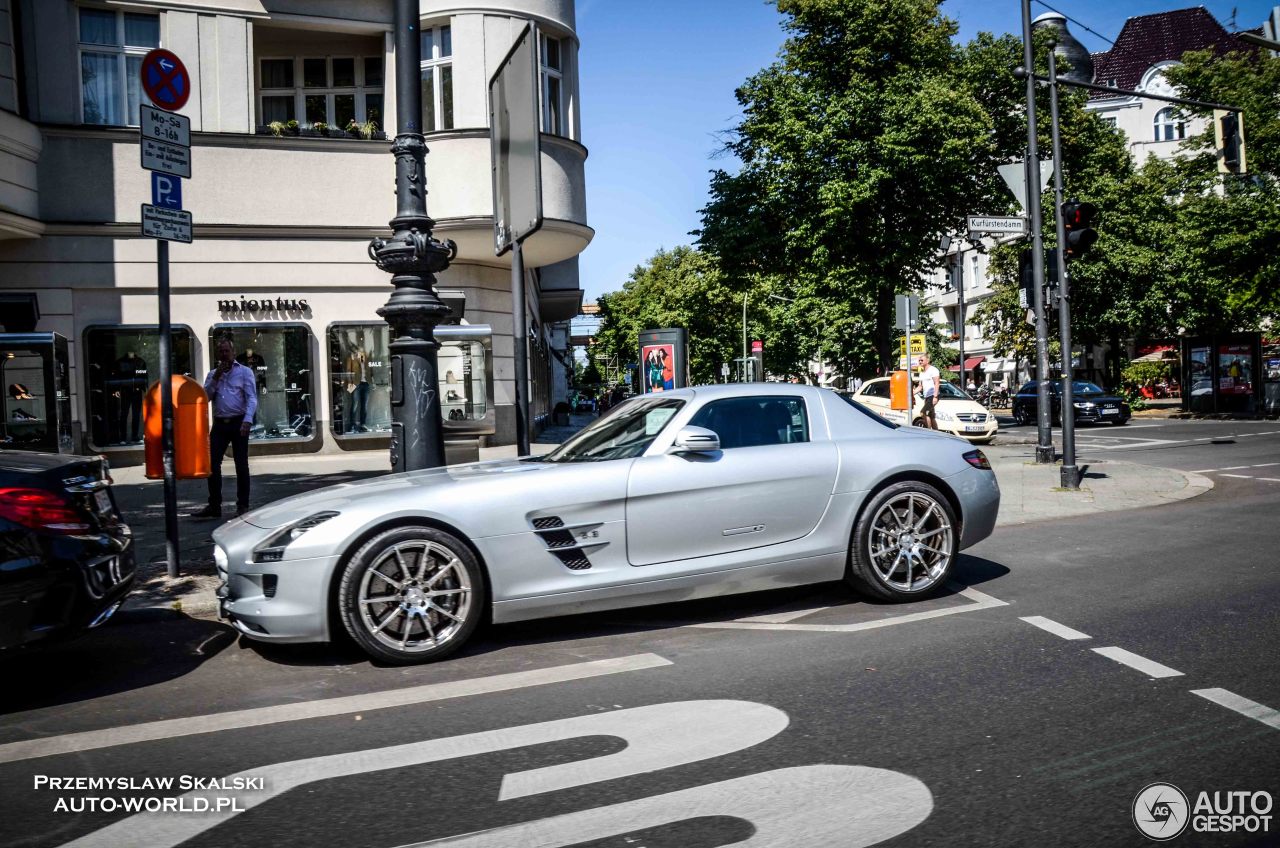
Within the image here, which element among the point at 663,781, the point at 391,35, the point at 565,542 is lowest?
the point at 663,781

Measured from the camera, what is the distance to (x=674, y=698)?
416 centimetres

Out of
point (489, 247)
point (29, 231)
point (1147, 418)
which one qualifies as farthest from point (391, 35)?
point (1147, 418)

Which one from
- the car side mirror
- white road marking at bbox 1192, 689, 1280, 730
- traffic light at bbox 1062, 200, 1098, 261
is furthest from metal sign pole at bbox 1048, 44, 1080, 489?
white road marking at bbox 1192, 689, 1280, 730

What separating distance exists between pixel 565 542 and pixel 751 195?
23.2 meters

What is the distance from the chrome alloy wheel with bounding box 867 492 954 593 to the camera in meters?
5.85

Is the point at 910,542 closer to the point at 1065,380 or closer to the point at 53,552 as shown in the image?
the point at 53,552

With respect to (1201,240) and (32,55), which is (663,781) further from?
(1201,240)

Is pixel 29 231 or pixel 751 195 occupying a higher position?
pixel 751 195

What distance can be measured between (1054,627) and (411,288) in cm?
498

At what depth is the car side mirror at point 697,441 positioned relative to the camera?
206 inches

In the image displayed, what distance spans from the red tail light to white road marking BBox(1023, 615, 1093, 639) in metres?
4.84

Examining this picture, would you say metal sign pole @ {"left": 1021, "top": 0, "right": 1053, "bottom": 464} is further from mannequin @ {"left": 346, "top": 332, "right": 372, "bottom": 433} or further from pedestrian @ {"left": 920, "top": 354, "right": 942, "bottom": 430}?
mannequin @ {"left": 346, "top": 332, "right": 372, "bottom": 433}

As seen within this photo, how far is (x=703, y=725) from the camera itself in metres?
3.79

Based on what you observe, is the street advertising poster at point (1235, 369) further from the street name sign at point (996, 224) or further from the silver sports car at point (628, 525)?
the silver sports car at point (628, 525)
